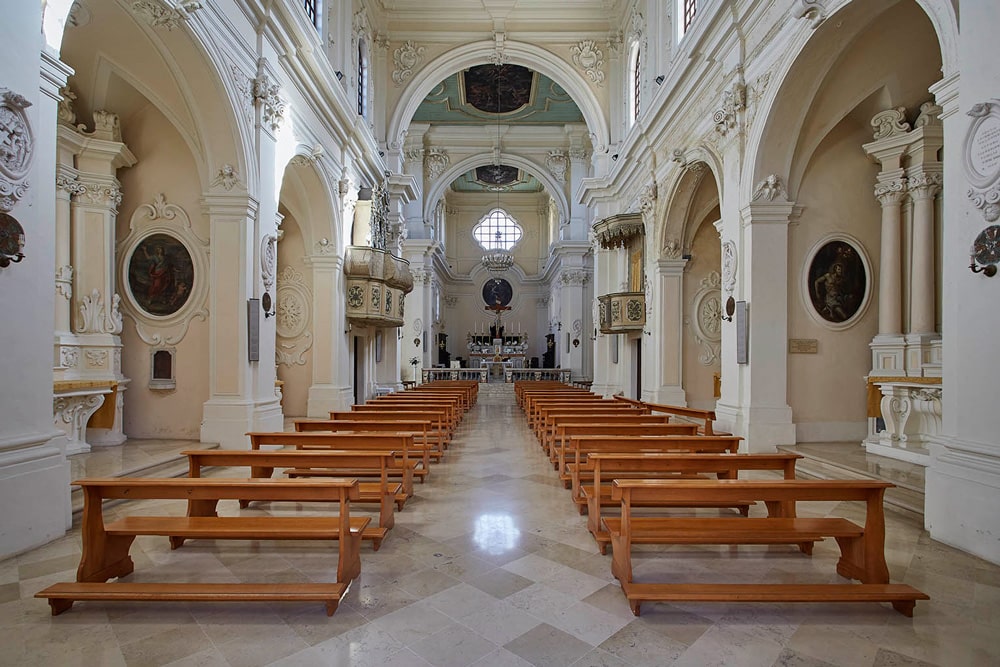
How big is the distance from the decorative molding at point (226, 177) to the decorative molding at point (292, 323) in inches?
173

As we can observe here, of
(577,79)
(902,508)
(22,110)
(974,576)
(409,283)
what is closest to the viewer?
(974,576)

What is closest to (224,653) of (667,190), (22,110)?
(22,110)

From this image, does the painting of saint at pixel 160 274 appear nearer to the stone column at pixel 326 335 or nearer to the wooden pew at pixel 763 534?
the stone column at pixel 326 335

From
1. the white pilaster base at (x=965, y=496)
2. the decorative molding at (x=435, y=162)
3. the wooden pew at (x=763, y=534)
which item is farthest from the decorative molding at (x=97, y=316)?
the decorative molding at (x=435, y=162)

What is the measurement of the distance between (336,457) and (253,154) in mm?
5247

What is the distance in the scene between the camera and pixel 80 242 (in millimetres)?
7250

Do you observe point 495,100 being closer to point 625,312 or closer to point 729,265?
point 625,312

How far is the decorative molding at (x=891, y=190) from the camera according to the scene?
291 inches

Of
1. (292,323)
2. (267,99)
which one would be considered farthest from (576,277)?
(267,99)

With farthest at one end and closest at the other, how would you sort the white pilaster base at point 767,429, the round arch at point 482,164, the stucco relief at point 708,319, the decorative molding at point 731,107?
the round arch at point 482,164
the stucco relief at point 708,319
the decorative molding at point 731,107
the white pilaster base at point 767,429

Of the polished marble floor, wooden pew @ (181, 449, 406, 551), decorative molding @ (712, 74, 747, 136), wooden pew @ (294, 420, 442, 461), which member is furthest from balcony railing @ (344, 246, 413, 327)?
the polished marble floor

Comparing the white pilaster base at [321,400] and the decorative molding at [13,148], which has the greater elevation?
the decorative molding at [13,148]

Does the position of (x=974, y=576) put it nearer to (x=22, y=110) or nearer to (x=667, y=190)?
(x=22, y=110)

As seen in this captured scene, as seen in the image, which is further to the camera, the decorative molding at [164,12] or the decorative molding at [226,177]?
the decorative molding at [226,177]
